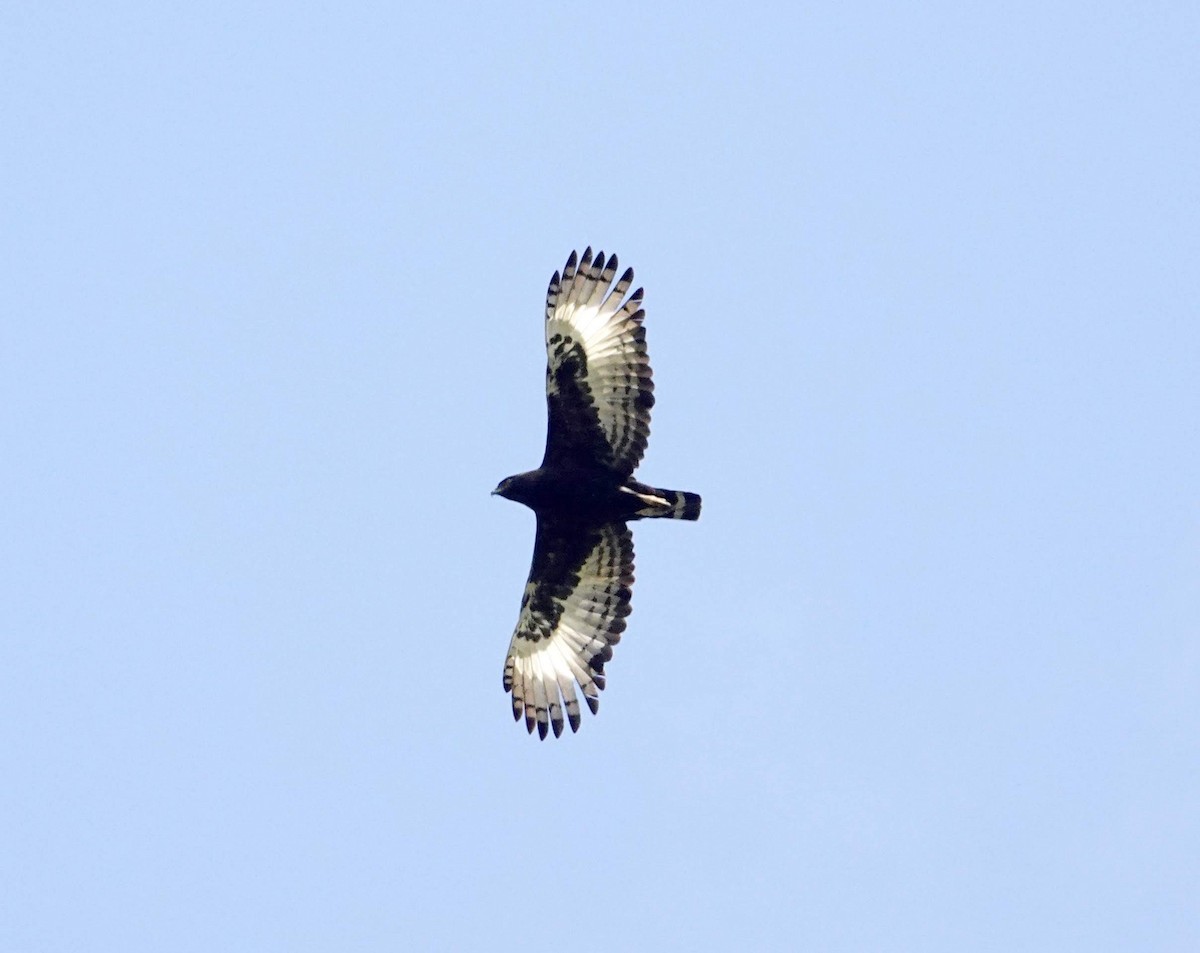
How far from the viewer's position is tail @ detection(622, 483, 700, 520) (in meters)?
29.8

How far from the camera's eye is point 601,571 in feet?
100

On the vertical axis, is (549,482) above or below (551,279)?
below

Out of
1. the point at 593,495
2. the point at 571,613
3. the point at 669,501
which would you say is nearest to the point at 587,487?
the point at 593,495

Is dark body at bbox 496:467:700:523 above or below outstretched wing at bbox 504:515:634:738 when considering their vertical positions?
above

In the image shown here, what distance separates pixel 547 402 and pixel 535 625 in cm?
312

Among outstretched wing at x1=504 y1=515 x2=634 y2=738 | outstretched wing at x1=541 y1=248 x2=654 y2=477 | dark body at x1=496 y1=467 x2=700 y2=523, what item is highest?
outstretched wing at x1=541 y1=248 x2=654 y2=477

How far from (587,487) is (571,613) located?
192cm

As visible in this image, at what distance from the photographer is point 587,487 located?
29.7m

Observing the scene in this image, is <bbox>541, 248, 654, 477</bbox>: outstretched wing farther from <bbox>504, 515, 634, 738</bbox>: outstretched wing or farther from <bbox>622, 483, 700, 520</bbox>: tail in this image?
<bbox>504, 515, 634, 738</bbox>: outstretched wing

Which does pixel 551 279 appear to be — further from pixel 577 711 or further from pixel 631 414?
pixel 577 711

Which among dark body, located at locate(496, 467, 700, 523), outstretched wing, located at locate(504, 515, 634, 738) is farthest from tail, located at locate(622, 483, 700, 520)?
outstretched wing, located at locate(504, 515, 634, 738)

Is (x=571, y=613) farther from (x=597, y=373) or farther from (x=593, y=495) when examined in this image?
(x=597, y=373)

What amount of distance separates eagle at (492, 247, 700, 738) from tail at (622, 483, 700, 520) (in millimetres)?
13

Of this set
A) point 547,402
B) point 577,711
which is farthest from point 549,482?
point 577,711
